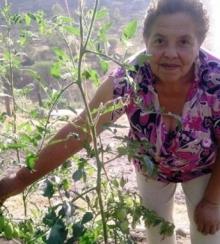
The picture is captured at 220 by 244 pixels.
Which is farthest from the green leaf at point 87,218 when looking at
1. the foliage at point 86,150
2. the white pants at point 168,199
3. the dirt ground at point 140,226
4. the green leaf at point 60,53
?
the dirt ground at point 140,226

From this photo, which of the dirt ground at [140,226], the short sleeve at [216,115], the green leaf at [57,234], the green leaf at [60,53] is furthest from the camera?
the dirt ground at [140,226]

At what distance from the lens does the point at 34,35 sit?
1.70 m

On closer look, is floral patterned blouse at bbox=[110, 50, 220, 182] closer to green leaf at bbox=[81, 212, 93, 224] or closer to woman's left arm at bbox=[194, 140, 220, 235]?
woman's left arm at bbox=[194, 140, 220, 235]

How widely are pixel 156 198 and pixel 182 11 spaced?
0.80 metres

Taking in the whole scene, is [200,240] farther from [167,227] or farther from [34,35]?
[34,35]

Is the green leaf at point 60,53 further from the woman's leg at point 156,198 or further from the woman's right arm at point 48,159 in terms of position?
the woman's leg at point 156,198

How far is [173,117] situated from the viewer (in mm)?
1869

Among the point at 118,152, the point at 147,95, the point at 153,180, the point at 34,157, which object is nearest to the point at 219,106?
the point at 147,95

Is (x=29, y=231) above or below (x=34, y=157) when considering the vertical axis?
below

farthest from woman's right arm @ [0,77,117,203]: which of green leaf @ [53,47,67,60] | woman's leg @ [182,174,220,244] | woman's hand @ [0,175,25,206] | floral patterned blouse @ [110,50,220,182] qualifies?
woman's leg @ [182,174,220,244]

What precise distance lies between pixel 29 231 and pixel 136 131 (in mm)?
575

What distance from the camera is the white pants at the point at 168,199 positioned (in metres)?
2.09

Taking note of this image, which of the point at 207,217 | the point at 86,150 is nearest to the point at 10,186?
the point at 86,150

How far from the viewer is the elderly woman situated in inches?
66.9
